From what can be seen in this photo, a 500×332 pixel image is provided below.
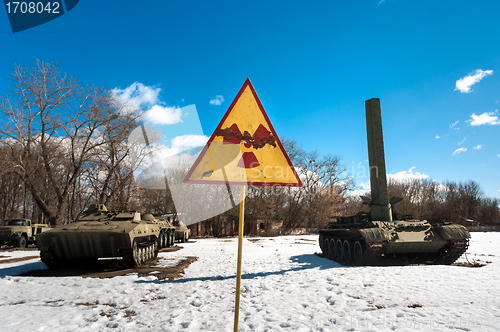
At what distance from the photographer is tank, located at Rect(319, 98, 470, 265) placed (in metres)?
8.14

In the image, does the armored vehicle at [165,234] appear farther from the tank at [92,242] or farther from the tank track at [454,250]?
the tank track at [454,250]

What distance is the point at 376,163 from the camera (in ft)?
32.6

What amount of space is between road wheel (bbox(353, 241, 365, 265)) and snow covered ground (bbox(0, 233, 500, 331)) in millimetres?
1077

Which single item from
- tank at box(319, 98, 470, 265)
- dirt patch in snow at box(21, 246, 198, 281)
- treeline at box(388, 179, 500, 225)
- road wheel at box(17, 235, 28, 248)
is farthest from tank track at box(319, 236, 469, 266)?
treeline at box(388, 179, 500, 225)

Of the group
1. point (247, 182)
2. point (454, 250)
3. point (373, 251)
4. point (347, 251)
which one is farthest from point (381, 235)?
point (247, 182)

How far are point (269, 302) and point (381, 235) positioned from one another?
456 centimetres

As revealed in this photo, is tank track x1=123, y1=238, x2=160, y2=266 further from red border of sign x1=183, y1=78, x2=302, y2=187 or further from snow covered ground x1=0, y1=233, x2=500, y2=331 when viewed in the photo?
red border of sign x1=183, y1=78, x2=302, y2=187

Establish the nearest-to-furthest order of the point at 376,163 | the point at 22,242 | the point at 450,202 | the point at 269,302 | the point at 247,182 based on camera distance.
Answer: the point at 247,182
the point at 269,302
the point at 376,163
the point at 22,242
the point at 450,202

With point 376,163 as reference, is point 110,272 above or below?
below

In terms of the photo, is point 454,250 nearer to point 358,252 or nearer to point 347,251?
point 358,252

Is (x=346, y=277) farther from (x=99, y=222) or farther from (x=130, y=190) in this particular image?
(x=130, y=190)

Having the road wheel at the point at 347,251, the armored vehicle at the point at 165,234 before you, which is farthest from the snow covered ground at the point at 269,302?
the armored vehicle at the point at 165,234

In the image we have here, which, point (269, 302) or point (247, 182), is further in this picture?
point (269, 302)

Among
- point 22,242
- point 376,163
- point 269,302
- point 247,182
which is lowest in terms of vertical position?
point 22,242
